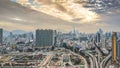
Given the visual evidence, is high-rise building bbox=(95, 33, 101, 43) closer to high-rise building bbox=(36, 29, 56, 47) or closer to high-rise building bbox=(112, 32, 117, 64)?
high-rise building bbox=(36, 29, 56, 47)

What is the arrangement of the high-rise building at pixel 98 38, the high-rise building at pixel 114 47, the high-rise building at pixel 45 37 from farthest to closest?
1. the high-rise building at pixel 98 38
2. the high-rise building at pixel 45 37
3. the high-rise building at pixel 114 47

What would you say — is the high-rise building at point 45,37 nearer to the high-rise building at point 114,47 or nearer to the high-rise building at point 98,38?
the high-rise building at point 98,38

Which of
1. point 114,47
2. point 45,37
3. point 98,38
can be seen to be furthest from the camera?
point 98,38

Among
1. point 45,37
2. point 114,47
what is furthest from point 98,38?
point 114,47

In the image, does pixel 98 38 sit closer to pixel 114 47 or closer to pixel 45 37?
pixel 45 37

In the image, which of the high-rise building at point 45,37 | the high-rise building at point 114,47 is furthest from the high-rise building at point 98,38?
the high-rise building at point 114,47

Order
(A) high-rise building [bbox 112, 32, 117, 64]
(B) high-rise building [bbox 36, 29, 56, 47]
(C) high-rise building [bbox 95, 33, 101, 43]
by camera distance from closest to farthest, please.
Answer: (A) high-rise building [bbox 112, 32, 117, 64] → (B) high-rise building [bbox 36, 29, 56, 47] → (C) high-rise building [bbox 95, 33, 101, 43]

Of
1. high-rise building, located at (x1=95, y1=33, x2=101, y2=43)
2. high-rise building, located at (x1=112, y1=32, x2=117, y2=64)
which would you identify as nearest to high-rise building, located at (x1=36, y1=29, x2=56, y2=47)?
high-rise building, located at (x1=95, y1=33, x2=101, y2=43)

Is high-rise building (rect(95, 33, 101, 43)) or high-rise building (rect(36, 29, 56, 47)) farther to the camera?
high-rise building (rect(95, 33, 101, 43))

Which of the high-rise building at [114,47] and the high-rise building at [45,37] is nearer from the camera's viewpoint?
the high-rise building at [114,47]
